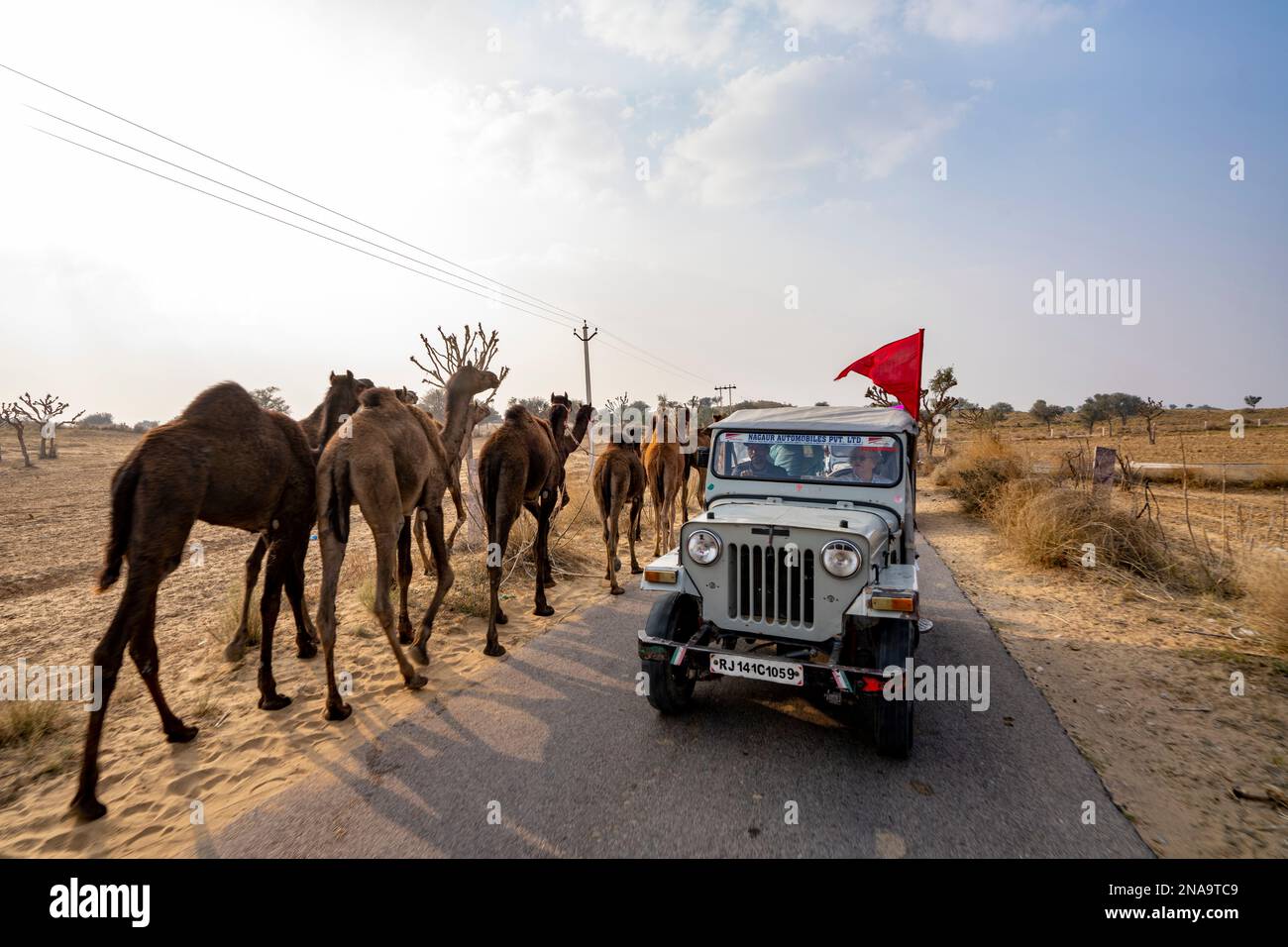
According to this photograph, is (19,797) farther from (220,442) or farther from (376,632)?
(376,632)

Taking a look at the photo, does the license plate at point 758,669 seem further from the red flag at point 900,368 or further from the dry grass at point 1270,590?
the dry grass at point 1270,590

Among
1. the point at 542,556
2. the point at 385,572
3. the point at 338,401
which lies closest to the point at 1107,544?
the point at 542,556

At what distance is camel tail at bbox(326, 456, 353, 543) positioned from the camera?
4602mm

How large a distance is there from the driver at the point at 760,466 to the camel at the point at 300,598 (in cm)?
397

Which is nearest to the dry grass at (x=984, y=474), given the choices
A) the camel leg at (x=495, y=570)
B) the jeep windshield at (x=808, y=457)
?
the jeep windshield at (x=808, y=457)

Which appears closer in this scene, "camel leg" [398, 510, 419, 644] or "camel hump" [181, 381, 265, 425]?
"camel hump" [181, 381, 265, 425]

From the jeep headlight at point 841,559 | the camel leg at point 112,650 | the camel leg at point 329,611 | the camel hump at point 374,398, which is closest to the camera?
the camel leg at point 112,650

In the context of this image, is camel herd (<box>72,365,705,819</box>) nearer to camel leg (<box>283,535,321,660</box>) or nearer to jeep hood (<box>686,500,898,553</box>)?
camel leg (<box>283,535,321,660</box>)

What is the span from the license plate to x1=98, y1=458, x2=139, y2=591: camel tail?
3.99 meters

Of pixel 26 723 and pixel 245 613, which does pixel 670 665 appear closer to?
pixel 245 613

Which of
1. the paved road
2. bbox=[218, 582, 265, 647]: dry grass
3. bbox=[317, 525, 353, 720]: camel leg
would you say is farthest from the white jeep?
bbox=[218, 582, 265, 647]: dry grass

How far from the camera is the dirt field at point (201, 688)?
11.0ft

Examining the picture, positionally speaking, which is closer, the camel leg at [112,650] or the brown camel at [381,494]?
the camel leg at [112,650]

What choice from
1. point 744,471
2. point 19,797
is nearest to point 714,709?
point 744,471
